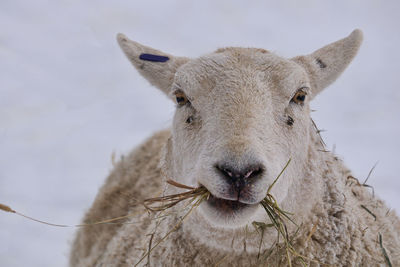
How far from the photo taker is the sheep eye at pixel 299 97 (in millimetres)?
3406

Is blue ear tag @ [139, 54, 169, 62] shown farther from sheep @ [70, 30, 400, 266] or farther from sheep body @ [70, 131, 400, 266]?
sheep body @ [70, 131, 400, 266]

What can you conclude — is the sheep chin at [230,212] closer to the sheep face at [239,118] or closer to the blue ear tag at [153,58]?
the sheep face at [239,118]

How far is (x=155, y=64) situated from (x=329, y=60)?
1577 mm

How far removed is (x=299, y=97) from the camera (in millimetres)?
3443

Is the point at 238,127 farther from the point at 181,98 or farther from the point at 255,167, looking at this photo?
the point at 181,98

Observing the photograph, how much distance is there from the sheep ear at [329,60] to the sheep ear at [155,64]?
1.11 metres

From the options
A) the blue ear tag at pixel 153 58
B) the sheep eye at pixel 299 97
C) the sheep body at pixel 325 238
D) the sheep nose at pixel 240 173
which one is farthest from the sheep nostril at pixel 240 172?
the blue ear tag at pixel 153 58

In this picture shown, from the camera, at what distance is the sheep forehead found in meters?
3.23

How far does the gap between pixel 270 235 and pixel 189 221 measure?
2.14 ft

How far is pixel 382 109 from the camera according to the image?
10125 mm

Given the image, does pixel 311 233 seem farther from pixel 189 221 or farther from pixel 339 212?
pixel 189 221

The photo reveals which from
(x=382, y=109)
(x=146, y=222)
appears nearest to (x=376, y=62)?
(x=382, y=109)

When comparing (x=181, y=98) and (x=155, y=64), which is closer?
(x=181, y=98)

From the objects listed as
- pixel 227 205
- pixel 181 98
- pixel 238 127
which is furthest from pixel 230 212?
pixel 181 98
